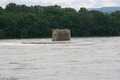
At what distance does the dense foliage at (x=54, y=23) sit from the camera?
126 m

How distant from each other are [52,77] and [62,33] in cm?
6061

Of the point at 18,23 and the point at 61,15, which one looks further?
the point at 61,15

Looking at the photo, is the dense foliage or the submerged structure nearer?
the submerged structure

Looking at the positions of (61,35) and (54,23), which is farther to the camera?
(54,23)

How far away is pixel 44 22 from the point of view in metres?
132

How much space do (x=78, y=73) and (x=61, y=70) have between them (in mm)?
2153

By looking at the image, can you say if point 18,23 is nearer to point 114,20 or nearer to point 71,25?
point 71,25

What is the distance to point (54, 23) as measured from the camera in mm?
134375

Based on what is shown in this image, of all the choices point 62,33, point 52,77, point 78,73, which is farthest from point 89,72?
point 62,33

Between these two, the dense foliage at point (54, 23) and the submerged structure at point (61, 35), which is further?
the dense foliage at point (54, 23)

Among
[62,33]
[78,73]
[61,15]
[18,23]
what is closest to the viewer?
[78,73]

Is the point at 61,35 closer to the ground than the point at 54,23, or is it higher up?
closer to the ground

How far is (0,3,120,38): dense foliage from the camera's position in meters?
126

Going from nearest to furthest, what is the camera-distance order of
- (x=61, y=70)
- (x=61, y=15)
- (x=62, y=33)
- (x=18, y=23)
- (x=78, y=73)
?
(x=78, y=73)
(x=61, y=70)
(x=62, y=33)
(x=18, y=23)
(x=61, y=15)
